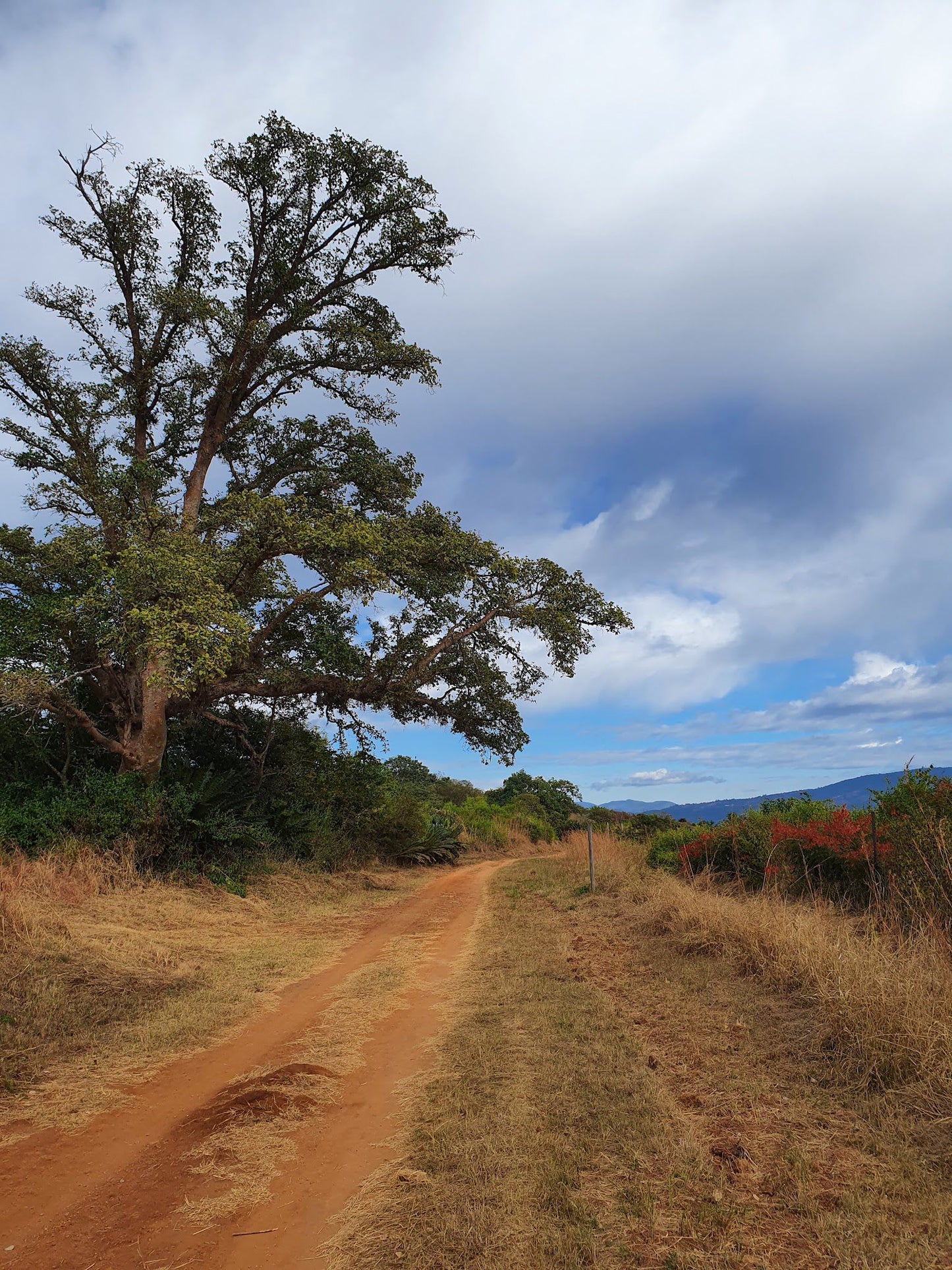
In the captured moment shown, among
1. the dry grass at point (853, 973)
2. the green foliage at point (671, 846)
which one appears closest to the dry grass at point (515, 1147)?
the dry grass at point (853, 973)

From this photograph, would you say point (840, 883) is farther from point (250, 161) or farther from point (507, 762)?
point (250, 161)

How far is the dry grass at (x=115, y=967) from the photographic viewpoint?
4.96 metres

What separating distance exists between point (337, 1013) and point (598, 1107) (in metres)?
3.02

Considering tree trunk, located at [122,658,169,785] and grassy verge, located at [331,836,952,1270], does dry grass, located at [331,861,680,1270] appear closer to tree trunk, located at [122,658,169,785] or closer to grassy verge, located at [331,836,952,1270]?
grassy verge, located at [331,836,952,1270]

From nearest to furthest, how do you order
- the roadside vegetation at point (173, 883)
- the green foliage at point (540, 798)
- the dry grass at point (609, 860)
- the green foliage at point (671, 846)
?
the roadside vegetation at point (173, 883) → the dry grass at point (609, 860) → the green foliage at point (671, 846) → the green foliage at point (540, 798)

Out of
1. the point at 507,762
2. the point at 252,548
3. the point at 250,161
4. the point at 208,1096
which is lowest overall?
the point at 208,1096

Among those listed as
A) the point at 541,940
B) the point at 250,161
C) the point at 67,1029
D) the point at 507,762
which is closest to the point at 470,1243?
the point at 67,1029

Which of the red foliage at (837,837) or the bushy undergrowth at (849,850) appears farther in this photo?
the red foliage at (837,837)

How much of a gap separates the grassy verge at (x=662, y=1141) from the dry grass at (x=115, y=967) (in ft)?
7.44

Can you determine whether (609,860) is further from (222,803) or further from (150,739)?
(150,739)

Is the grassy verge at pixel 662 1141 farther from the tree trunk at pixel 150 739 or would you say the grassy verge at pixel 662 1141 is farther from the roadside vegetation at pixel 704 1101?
the tree trunk at pixel 150 739

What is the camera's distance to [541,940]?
944 centimetres

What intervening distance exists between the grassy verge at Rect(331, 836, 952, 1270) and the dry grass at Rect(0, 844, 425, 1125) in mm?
2269

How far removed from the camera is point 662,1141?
12.2ft
